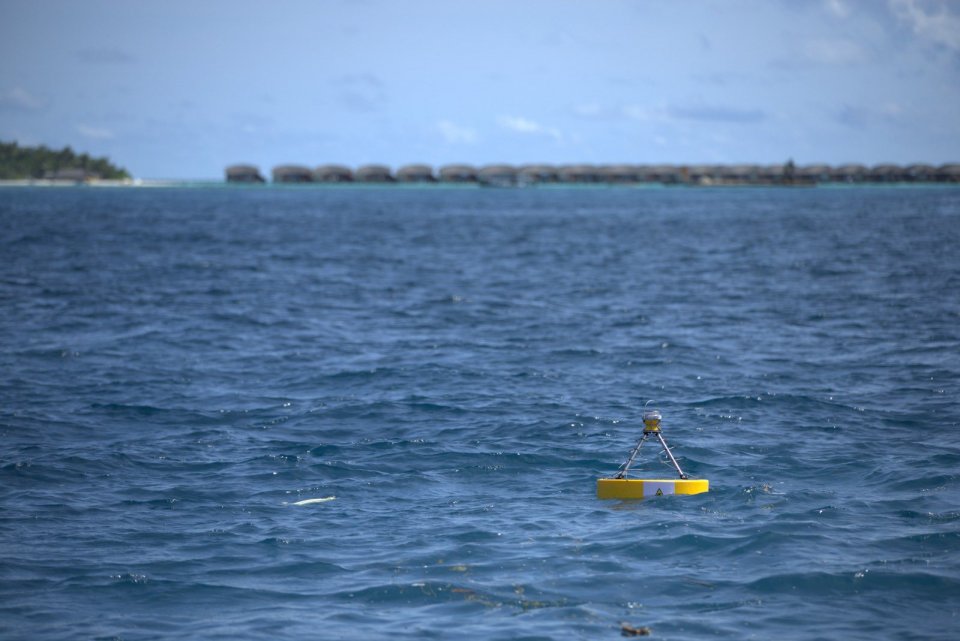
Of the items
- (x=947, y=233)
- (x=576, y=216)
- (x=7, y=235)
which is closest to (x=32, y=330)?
(x=7, y=235)

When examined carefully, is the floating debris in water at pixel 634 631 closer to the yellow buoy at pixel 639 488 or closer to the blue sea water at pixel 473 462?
the blue sea water at pixel 473 462

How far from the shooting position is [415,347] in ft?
116

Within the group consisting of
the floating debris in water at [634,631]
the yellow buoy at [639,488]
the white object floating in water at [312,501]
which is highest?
the yellow buoy at [639,488]

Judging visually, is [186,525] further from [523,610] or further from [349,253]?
[349,253]

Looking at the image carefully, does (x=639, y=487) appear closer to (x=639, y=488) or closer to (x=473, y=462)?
→ (x=639, y=488)

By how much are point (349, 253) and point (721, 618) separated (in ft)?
212

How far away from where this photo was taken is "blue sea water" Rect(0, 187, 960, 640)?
14508mm

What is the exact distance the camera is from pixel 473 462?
849 inches

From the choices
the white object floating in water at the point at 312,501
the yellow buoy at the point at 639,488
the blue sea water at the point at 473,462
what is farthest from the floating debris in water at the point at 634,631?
the white object floating in water at the point at 312,501

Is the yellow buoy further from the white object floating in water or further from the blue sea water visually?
the white object floating in water

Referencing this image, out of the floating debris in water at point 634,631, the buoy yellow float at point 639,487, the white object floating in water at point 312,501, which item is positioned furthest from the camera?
the white object floating in water at point 312,501

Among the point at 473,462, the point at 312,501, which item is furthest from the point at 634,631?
the point at 473,462

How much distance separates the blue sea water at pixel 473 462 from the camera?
47.6 feet

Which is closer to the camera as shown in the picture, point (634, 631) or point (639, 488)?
point (634, 631)
